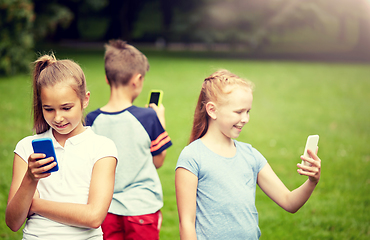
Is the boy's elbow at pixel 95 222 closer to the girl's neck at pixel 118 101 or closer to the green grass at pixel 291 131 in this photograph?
the green grass at pixel 291 131

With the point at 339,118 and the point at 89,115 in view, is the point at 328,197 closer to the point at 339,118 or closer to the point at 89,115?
the point at 89,115

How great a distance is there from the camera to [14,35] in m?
13.4

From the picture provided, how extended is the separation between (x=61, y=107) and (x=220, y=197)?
1.06 m

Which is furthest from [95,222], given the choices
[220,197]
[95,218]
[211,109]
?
[211,109]

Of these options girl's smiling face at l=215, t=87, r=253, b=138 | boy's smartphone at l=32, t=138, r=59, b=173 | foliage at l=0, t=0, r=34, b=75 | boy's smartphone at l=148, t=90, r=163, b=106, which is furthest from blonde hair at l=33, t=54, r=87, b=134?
foliage at l=0, t=0, r=34, b=75

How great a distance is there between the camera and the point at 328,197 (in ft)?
16.4

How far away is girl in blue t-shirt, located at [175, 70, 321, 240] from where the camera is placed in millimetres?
2027

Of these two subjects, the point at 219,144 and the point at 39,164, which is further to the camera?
the point at 219,144

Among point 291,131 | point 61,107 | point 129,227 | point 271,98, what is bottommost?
point 291,131

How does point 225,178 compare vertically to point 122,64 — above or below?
below

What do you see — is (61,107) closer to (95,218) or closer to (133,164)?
(95,218)

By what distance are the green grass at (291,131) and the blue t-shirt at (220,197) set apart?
67cm

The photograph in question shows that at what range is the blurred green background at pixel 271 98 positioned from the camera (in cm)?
454

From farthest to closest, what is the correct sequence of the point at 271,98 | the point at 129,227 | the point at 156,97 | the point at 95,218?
the point at 271,98 < the point at 156,97 < the point at 129,227 < the point at 95,218
